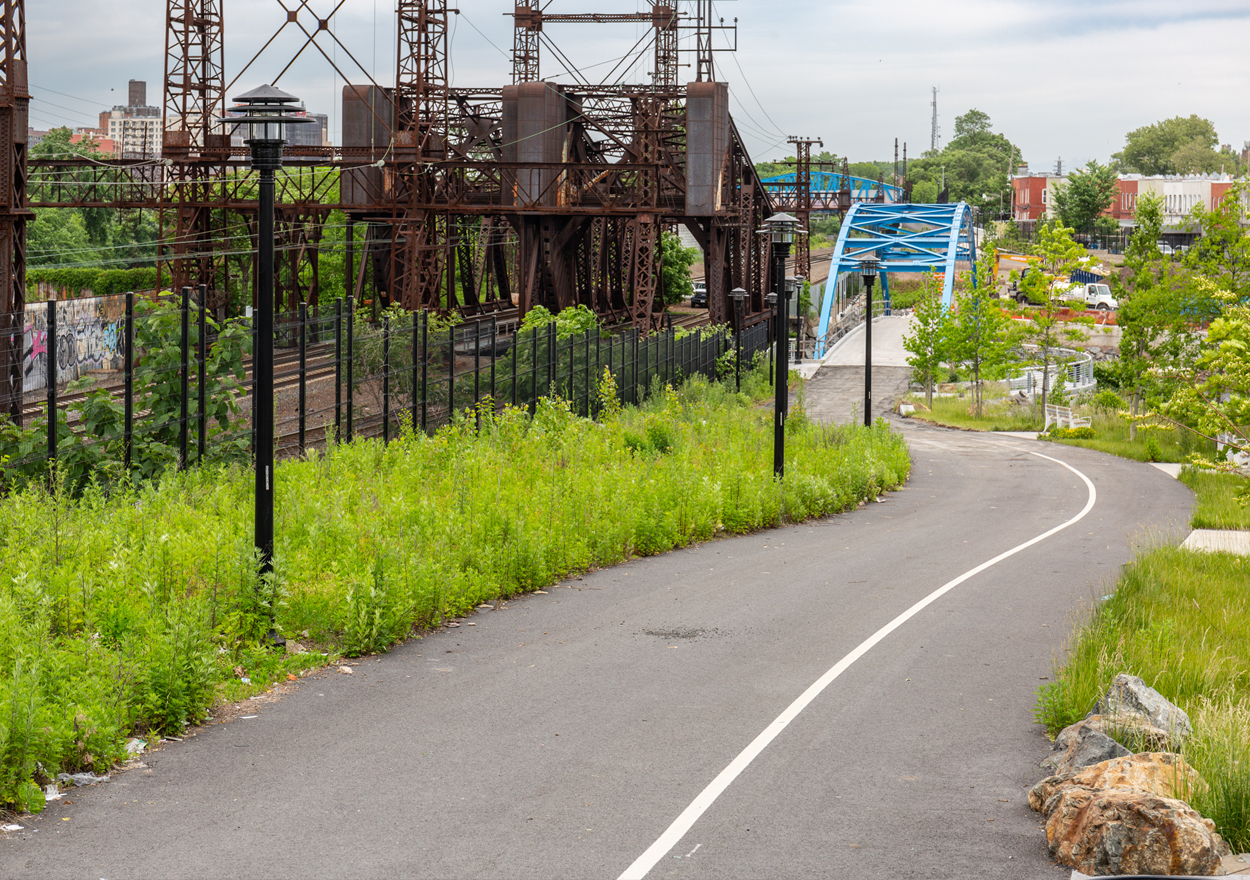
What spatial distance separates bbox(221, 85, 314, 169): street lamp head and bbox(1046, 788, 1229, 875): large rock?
23.7 feet

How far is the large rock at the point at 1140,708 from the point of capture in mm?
7707

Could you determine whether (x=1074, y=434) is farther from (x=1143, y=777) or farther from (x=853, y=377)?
(x=1143, y=777)

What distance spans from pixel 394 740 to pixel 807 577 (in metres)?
7.54

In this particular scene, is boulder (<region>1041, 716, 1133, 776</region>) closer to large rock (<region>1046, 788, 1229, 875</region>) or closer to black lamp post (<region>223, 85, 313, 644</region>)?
large rock (<region>1046, 788, 1229, 875</region>)

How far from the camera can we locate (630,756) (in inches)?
313

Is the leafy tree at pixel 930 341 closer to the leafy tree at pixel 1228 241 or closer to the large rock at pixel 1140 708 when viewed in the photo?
the leafy tree at pixel 1228 241

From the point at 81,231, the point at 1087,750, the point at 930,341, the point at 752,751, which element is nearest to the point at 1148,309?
the point at 930,341

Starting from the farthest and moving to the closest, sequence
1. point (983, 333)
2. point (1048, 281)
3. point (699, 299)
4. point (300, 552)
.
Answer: point (699, 299) < point (983, 333) < point (1048, 281) < point (300, 552)

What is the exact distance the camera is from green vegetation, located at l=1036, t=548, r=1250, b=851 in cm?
682

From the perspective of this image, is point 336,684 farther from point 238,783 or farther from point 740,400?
point 740,400

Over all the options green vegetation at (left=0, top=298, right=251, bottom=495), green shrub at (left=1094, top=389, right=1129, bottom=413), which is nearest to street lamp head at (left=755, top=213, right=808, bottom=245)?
green vegetation at (left=0, top=298, right=251, bottom=495)

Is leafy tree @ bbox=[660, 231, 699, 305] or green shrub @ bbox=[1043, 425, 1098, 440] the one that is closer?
green shrub @ bbox=[1043, 425, 1098, 440]

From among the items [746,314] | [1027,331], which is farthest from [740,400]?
[746,314]

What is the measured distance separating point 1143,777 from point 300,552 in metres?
7.65
